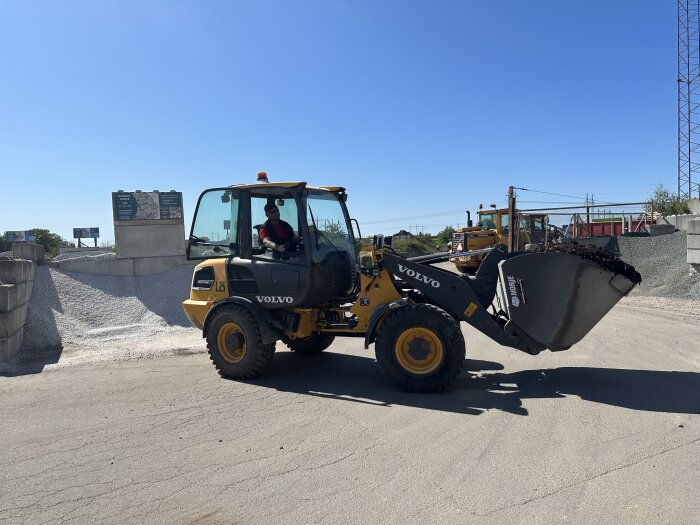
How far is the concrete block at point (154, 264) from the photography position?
48.8 feet

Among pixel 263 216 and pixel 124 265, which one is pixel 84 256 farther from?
pixel 263 216

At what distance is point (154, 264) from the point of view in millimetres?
15172

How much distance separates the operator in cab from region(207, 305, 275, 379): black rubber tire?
88 centimetres

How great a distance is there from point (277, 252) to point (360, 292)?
1.19 m

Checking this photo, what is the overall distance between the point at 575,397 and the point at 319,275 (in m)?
3.20

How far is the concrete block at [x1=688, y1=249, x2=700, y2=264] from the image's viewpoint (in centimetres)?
1304

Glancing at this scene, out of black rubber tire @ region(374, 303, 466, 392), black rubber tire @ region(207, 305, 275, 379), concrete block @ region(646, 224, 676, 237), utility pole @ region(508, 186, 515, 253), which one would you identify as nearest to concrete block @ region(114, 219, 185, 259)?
black rubber tire @ region(207, 305, 275, 379)

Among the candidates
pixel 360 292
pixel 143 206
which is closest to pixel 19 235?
pixel 143 206

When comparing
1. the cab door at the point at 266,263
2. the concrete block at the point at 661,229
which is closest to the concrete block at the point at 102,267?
the cab door at the point at 266,263

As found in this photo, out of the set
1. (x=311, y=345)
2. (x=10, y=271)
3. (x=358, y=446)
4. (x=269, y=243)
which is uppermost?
(x=269, y=243)

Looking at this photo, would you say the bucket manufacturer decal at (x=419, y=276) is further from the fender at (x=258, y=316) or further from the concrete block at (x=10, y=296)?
the concrete block at (x=10, y=296)

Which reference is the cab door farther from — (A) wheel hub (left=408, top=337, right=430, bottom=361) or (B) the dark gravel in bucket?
(B) the dark gravel in bucket

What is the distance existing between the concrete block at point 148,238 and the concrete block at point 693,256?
44.1 ft

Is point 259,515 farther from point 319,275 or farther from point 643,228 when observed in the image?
point 643,228
